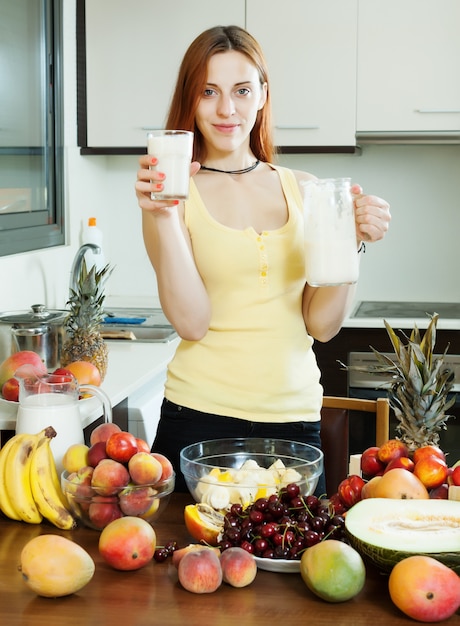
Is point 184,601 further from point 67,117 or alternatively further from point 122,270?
point 122,270

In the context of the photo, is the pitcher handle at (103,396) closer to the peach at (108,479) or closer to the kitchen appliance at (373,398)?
the peach at (108,479)

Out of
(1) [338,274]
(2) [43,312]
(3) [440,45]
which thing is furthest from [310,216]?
(3) [440,45]

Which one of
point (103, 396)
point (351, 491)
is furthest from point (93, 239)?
point (351, 491)

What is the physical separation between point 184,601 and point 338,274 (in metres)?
0.66

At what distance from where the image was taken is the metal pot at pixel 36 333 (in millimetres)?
2355

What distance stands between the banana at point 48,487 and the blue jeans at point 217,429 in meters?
0.43

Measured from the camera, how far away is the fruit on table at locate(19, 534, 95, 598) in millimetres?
1081

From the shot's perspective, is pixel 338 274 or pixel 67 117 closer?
pixel 338 274

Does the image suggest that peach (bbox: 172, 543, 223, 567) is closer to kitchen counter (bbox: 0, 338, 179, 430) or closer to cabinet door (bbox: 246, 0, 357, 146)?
kitchen counter (bbox: 0, 338, 179, 430)

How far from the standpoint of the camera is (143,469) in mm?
1301

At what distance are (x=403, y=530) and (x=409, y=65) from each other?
2512 mm

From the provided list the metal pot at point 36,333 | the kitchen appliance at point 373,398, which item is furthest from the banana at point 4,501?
the kitchen appliance at point 373,398

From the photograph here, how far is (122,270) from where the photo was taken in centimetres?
392

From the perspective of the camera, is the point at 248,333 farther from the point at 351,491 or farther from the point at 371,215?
the point at 351,491
